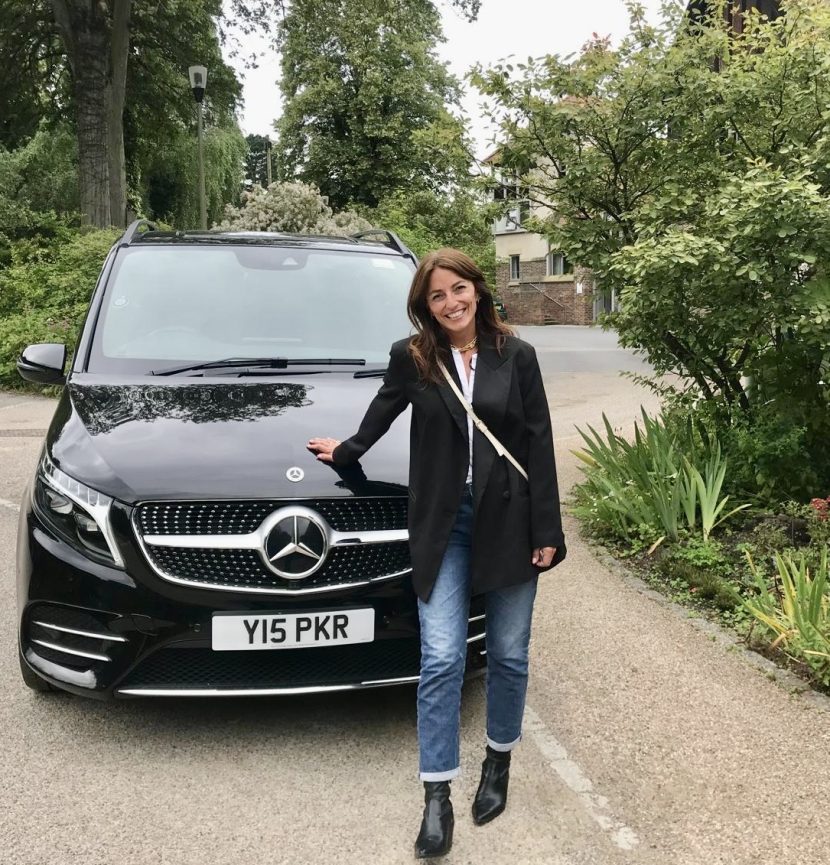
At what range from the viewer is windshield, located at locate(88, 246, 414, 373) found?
416 cm

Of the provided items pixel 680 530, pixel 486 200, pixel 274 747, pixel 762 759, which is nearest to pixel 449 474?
pixel 274 747

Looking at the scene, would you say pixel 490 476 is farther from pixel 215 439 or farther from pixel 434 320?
pixel 215 439

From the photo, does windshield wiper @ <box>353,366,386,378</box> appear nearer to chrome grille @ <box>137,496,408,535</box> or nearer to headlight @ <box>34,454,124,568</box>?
chrome grille @ <box>137,496,408,535</box>

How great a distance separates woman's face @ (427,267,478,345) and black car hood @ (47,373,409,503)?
25.9 inches

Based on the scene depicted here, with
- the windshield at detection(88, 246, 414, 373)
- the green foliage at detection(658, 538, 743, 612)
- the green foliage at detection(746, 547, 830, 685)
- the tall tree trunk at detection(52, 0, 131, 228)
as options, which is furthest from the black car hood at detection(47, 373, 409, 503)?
the tall tree trunk at detection(52, 0, 131, 228)

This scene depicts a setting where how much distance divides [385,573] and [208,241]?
8.23ft

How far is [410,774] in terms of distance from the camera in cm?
312

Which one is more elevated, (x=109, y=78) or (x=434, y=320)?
(x=109, y=78)

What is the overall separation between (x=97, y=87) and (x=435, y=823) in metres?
17.8

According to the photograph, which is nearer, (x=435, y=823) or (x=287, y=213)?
(x=435, y=823)

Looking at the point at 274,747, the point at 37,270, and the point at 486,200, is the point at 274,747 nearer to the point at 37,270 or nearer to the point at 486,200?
the point at 486,200

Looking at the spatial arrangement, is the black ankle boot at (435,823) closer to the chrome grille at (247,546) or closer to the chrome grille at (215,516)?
the chrome grille at (247,546)

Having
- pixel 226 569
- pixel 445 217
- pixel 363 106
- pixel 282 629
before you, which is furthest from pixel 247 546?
pixel 363 106

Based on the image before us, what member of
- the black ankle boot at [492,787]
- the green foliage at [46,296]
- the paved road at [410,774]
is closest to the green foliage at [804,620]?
the paved road at [410,774]
